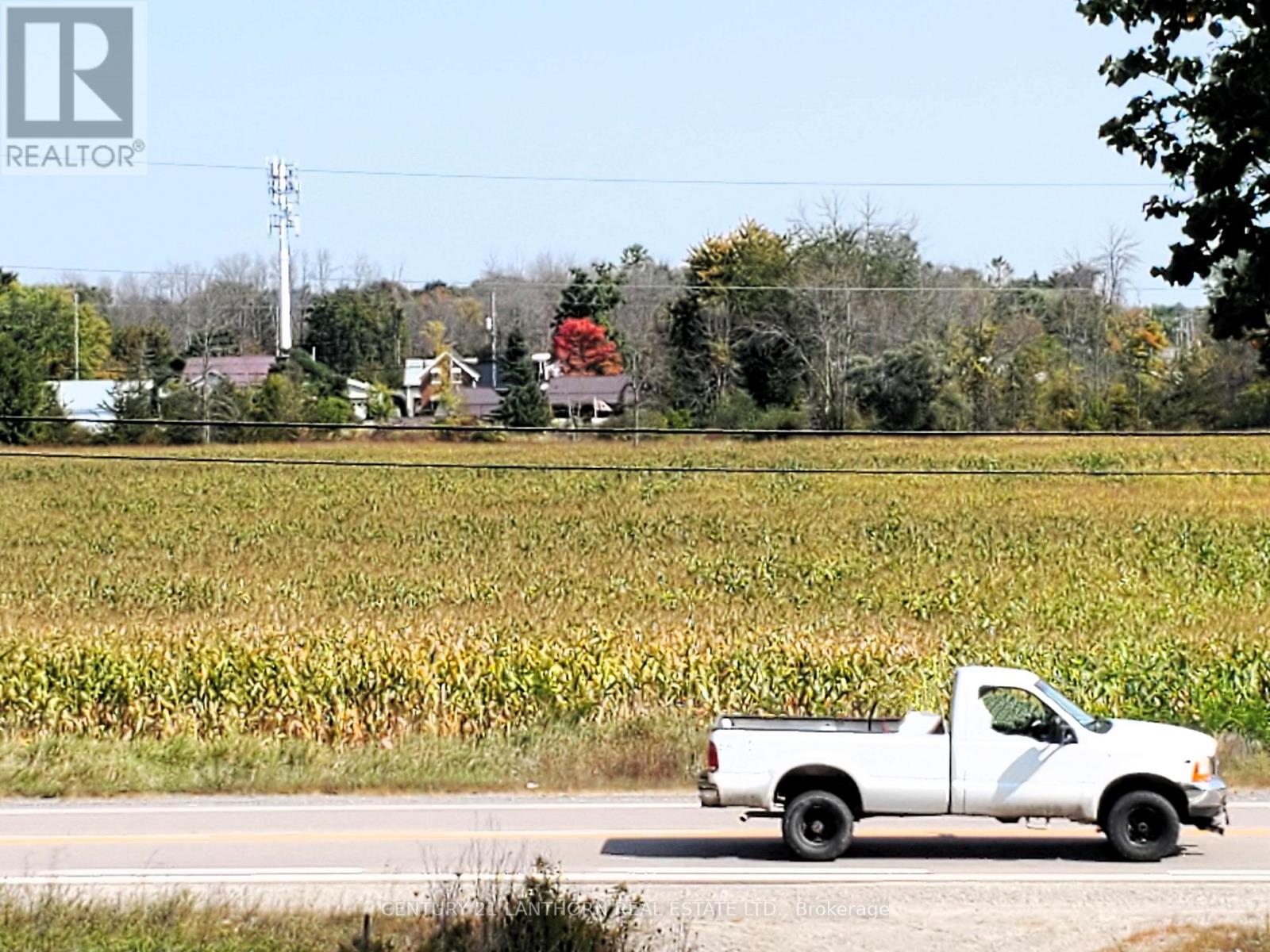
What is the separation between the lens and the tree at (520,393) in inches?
3561

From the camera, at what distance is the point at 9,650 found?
956 inches

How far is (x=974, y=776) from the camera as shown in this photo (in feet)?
47.5

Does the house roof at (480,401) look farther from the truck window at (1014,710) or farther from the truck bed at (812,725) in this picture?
the truck window at (1014,710)

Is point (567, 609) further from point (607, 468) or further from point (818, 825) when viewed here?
point (818, 825)

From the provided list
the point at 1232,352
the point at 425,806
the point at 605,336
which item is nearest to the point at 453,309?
the point at 605,336

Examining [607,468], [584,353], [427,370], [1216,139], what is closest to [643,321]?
[584,353]

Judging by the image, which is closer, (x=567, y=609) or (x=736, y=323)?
(x=567, y=609)

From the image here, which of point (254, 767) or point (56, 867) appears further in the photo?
point (254, 767)

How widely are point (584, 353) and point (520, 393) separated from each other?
32404 mm

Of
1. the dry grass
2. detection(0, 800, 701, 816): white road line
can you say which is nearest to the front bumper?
the dry grass

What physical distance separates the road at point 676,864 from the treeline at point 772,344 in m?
49.6

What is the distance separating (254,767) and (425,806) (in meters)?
2.78

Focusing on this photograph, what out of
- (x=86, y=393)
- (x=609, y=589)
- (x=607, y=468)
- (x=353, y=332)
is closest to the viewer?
(x=607, y=468)

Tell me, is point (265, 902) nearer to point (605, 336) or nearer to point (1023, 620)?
point (1023, 620)
